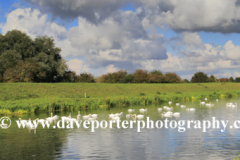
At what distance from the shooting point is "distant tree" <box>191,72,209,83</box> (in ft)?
398

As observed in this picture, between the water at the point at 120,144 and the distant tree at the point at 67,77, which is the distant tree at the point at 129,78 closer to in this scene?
the distant tree at the point at 67,77

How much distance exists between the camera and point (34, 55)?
81.8 metres

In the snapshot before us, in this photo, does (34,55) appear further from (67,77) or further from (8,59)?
(67,77)

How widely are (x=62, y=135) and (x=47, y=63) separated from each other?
6225 centimetres

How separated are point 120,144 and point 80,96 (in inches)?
1713

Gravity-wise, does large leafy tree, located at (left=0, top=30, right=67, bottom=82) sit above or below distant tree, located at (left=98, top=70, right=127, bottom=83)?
above

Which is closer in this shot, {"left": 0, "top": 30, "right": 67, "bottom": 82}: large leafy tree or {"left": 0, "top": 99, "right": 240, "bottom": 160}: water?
{"left": 0, "top": 99, "right": 240, "bottom": 160}: water

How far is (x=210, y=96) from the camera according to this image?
6372 cm

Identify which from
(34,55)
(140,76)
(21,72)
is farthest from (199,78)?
(21,72)

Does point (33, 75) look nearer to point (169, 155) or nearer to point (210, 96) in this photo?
point (210, 96)

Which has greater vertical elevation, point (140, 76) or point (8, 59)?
point (8, 59)

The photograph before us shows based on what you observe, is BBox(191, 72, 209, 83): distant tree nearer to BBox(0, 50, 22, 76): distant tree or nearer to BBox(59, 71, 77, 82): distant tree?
BBox(59, 71, 77, 82): distant tree

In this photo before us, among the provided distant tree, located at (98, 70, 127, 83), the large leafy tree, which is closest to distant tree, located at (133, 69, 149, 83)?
distant tree, located at (98, 70, 127, 83)

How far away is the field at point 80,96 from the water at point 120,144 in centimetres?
1603
